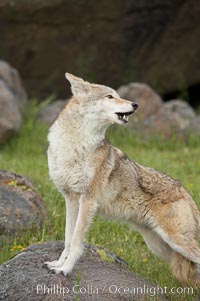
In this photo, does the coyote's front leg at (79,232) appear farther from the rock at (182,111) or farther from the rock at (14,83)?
the rock at (182,111)

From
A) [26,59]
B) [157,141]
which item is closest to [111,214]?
[157,141]

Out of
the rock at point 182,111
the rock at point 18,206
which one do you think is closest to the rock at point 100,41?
the rock at point 182,111

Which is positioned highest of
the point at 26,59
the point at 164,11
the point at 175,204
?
the point at 164,11

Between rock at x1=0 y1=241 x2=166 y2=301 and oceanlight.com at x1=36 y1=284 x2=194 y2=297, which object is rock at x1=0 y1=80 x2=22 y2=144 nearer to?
rock at x1=0 y1=241 x2=166 y2=301

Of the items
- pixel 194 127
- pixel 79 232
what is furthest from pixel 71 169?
pixel 194 127

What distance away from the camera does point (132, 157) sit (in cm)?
1281

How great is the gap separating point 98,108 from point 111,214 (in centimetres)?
106

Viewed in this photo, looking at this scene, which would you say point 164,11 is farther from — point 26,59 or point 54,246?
point 54,246

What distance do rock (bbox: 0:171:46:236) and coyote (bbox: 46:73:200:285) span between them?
66.2 inches

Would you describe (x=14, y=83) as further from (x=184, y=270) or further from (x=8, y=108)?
(x=184, y=270)

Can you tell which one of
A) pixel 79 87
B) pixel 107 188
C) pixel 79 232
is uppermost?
pixel 79 87

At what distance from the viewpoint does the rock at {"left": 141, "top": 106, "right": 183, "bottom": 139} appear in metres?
14.5

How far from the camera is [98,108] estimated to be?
7168mm

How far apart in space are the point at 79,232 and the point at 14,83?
8.42m
